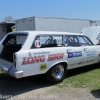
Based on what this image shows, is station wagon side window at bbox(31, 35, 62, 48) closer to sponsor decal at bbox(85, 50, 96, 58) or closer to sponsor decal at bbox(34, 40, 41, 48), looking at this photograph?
sponsor decal at bbox(34, 40, 41, 48)

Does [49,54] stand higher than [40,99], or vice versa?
[49,54]

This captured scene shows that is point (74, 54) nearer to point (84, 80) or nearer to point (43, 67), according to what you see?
point (84, 80)

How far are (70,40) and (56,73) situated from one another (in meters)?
1.27

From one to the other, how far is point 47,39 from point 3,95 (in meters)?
2.10

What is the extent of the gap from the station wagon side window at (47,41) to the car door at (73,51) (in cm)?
30

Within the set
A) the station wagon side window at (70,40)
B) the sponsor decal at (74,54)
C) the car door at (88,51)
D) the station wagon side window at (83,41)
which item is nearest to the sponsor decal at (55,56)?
the sponsor decal at (74,54)

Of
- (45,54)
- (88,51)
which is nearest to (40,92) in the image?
(45,54)

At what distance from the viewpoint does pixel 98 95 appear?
4.78 metres

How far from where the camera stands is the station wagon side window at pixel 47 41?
529 centimetres

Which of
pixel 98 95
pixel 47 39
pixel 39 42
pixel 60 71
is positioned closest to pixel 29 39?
pixel 39 42

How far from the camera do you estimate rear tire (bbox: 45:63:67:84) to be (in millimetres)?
5592

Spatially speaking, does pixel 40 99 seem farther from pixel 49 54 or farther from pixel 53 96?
pixel 49 54

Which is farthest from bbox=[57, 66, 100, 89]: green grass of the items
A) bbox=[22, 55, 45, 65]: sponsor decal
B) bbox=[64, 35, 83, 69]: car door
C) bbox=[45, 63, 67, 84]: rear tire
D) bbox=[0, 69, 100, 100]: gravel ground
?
bbox=[22, 55, 45, 65]: sponsor decal

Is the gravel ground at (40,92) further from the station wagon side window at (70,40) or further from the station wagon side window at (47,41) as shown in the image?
the station wagon side window at (70,40)
